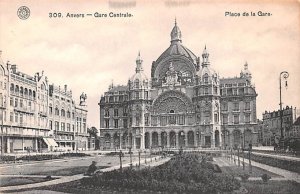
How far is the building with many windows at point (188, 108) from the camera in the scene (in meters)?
58.6

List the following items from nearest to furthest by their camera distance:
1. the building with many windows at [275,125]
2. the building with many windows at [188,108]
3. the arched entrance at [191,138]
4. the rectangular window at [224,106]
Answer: the building with many windows at [275,125], the building with many windows at [188,108], the arched entrance at [191,138], the rectangular window at [224,106]

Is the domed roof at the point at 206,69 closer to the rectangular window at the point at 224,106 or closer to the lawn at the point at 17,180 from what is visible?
the rectangular window at the point at 224,106

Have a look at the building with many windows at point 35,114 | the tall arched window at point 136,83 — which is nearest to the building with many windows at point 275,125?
the tall arched window at point 136,83

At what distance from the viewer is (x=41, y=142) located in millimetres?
49125

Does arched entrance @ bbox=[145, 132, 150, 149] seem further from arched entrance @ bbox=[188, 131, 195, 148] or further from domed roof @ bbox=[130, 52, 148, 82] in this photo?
domed roof @ bbox=[130, 52, 148, 82]

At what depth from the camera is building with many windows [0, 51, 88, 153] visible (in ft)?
134

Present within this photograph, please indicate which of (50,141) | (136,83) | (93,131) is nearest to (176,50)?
(136,83)

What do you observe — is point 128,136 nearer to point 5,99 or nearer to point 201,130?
point 201,130

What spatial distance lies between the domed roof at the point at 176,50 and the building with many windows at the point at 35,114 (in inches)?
Answer: 661

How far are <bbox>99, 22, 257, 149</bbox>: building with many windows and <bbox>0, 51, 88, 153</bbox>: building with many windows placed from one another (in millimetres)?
8895

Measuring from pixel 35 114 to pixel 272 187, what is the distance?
1459 inches

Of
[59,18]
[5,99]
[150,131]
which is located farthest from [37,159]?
[150,131]

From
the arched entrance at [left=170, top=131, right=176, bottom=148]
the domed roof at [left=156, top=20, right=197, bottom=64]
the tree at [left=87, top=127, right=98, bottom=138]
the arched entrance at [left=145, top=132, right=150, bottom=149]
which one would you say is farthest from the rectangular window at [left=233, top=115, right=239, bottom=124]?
the tree at [left=87, top=127, right=98, bottom=138]

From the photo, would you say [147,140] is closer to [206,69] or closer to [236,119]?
[236,119]
